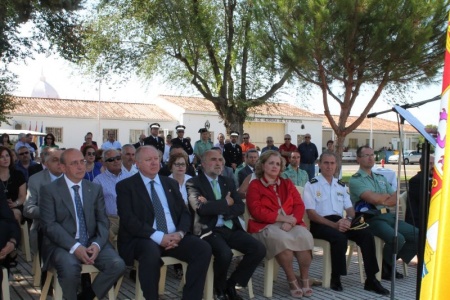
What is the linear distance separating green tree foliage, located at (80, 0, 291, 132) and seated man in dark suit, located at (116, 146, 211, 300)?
28.6ft

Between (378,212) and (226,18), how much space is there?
10.1m

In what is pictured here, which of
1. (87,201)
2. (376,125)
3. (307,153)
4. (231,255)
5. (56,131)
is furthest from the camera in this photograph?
(376,125)

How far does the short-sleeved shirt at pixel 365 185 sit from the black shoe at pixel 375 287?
0.99 meters

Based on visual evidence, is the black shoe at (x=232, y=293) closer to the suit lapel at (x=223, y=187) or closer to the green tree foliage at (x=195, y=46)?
the suit lapel at (x=223, y=187)

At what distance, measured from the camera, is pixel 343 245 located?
17.0 ft

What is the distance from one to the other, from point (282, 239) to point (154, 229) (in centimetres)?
127

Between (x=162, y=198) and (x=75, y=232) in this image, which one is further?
(x=162, y=198)

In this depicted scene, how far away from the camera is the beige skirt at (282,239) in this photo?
15.9 feet

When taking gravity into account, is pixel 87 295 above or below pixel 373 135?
below

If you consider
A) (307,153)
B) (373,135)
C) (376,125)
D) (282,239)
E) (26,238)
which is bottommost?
(26,238)

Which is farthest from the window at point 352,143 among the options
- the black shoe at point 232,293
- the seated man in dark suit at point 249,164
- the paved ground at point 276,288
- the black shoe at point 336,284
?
the black shoe at point 232,293

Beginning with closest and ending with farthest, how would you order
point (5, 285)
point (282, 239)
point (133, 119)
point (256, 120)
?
point (5, 285), point (282, 239), point (133, 119), point (256, 120)

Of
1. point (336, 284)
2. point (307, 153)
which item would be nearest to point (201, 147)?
point (307, 153)

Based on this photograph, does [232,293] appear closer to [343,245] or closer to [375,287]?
[343,245]
